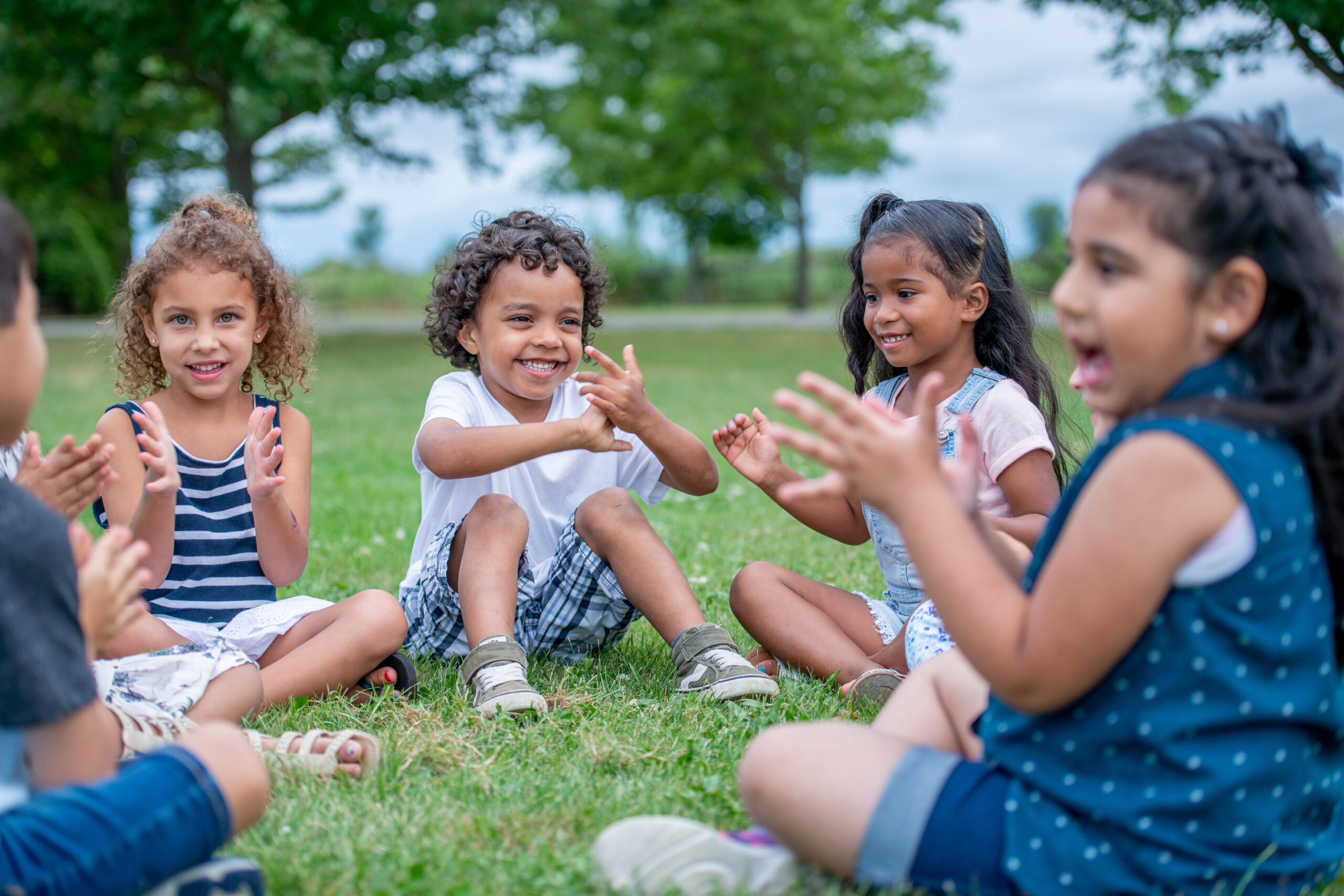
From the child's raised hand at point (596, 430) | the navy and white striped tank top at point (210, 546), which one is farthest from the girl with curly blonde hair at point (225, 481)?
the child's raised hand at point (596, 430)

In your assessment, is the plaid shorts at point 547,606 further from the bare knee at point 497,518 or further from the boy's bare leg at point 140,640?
the boy's bare leg at point 140,640

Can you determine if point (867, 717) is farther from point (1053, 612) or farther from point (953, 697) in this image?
point (1053, 612)

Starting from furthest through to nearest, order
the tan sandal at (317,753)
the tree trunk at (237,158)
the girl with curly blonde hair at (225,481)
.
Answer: the tree trunk at (237,158)
the girl with curly blonde hair at (225,481)
the tan sandal at (317,753)

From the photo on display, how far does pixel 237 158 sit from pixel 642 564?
49.3 ft

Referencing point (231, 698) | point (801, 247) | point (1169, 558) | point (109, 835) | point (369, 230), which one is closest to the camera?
point (1169, 558)

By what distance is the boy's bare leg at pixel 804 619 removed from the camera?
2.97 m

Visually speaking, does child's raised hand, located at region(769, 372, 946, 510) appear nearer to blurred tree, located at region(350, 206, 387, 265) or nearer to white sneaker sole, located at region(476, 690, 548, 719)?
white sneaker sole, located at region(476, 690, 548, 719)

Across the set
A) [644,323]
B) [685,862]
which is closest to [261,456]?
[685,862]

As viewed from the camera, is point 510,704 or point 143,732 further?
point 510,704

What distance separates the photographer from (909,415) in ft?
9.72

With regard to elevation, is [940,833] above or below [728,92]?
below

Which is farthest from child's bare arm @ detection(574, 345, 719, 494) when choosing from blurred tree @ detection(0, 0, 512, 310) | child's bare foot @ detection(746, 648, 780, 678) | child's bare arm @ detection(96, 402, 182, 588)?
blurred tree @ detection(0, 0, 512, 310)

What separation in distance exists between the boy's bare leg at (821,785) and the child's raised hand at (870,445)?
1.30 feet

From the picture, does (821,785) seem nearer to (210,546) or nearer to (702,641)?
(702,641)
